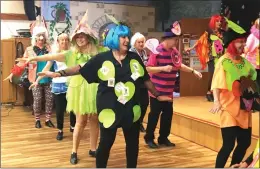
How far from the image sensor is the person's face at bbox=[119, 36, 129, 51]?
115 inches

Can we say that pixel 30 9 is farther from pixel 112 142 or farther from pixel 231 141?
pixel 231 141

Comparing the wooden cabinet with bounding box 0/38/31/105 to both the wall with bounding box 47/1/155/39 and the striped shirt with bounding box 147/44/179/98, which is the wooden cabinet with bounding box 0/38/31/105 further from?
the striped shirt with bounding box 147/44/179/98

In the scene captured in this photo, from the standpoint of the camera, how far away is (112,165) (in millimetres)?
3836

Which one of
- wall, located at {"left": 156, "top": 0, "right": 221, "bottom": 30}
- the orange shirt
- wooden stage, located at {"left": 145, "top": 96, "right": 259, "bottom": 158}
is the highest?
wall, located at {"left": 156, "top": 0, "right": 221, "bottom": 30}

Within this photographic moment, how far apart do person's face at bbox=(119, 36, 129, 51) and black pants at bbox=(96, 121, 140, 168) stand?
0.59m

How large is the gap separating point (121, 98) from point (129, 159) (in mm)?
531

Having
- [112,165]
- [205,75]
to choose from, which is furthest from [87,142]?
[205,75]

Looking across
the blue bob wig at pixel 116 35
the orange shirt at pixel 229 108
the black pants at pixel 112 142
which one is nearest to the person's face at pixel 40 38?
the blue bob wig at pixel 116 35

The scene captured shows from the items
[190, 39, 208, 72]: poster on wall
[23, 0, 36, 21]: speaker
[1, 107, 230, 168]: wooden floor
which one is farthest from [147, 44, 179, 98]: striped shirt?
[23, 0, 36, 21]: speaker

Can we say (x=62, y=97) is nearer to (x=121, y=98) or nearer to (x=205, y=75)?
(x=121, y=98)

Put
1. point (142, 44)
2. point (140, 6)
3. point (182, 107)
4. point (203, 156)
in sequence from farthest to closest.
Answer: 1. point (140, 6)
2. point (182, 107)
3. point (142, 44)
4. point (203, 156)

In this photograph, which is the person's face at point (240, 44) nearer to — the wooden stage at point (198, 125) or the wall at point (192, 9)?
the wooden stage at point (198, 125)

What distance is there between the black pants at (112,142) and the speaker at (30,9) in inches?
217

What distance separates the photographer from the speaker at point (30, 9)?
25.7 ft
